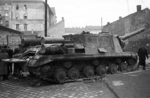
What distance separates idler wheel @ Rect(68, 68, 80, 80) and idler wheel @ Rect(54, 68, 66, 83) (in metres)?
0.37

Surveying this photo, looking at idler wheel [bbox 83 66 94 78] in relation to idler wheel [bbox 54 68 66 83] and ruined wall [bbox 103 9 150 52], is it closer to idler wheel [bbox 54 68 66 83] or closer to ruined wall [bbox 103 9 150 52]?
idler wheel [bbox 54 68 66 83]

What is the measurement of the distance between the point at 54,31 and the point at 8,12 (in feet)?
48.2

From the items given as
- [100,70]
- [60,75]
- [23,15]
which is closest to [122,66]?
[100,70]

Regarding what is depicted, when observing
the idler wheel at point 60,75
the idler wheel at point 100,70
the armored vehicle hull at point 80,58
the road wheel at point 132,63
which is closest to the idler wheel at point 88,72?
the armored vehicle hull at point 80,58

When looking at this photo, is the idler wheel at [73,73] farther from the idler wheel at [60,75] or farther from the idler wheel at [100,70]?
the idler wheel at [100,70]

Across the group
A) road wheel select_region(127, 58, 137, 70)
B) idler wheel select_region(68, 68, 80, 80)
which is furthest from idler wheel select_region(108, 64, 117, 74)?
idler wheel select_region(68, 68, 80, 80)

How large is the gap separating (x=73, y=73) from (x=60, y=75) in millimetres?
735

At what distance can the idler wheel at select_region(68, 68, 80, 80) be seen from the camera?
9.14m

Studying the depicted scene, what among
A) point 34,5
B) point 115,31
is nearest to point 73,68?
point 115,31

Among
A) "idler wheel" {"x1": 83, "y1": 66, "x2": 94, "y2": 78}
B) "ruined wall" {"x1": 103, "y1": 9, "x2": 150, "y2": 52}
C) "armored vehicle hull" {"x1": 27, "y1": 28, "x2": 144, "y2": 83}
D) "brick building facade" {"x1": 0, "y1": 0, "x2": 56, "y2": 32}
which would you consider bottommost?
"idler wheel" {"x1": 83, "y1": 66, "x2": 94, "y2": 78}

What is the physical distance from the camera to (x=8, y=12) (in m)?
45.3

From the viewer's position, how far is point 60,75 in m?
8.74

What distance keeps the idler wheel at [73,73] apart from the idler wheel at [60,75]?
37cm

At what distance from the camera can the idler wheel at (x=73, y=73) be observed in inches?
360
